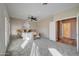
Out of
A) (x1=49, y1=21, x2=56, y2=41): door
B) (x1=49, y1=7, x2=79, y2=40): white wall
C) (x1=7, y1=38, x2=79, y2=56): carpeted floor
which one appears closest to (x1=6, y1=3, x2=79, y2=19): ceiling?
(x1=49, y1=7, x2=79, y2=40): white wall

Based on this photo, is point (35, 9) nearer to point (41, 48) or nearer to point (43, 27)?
point (43, 27)

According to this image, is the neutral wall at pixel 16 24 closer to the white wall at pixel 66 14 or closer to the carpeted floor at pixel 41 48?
the carpeted floor at pixel 41 48

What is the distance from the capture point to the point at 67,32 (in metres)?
1.91

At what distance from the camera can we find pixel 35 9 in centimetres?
177

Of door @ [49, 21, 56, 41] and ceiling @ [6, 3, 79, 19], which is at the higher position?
ceiling @ [6, 3, 79, 19]

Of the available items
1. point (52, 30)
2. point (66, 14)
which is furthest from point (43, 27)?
point (66, 14)

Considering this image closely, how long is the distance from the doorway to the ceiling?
249mm

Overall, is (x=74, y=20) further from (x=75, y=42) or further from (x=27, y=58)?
(x=27, y=58)

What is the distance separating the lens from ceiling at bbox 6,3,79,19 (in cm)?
163

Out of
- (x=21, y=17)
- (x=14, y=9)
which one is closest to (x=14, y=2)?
(x=14, y=9)

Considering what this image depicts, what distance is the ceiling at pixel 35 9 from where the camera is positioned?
5.35 ft

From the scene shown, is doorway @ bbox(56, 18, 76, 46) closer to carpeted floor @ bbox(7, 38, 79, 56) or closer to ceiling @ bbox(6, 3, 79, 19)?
carpeted floor @ bbox(7, 38, 79, 56)

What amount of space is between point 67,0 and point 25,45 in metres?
1.03

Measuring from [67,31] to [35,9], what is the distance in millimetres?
739
